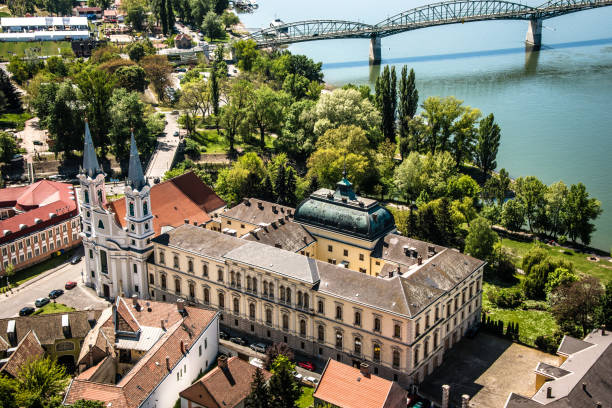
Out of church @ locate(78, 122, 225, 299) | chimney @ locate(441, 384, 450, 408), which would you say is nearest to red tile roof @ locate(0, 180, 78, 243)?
church @ locate(78, 122, 225, 299)

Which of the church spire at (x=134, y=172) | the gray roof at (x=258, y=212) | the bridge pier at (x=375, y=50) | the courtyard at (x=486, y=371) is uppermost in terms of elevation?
the bridge pier at (x=375, y=50)

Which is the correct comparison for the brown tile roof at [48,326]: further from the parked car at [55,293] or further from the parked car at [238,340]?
the parked car at [238,340]

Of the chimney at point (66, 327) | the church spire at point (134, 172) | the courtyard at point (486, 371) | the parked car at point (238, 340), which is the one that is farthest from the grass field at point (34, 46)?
the courtyard at point (486, 371)

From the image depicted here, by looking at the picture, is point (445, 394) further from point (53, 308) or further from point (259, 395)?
point (53, 308)

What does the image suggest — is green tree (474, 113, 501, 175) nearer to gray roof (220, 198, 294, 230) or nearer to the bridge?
gray roof (220, 198, 294, 230)

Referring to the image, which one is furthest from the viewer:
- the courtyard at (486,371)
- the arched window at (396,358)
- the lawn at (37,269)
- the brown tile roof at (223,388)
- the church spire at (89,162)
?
the lawn at (37,269)

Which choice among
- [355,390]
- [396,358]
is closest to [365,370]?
[355,390]

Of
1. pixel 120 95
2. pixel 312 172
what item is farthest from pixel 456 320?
A: pixel 120 95
